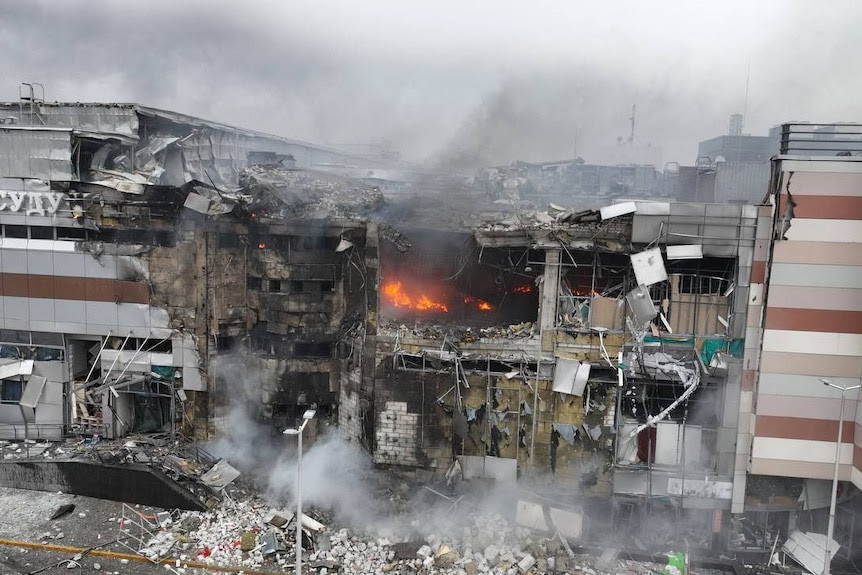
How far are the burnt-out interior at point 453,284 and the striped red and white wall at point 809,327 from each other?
747 centimetres

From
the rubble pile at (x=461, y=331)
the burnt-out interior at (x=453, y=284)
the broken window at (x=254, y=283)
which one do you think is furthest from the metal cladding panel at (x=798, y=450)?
the broken window at (x=254, y=283)

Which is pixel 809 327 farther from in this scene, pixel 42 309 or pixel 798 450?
pixel 42 309

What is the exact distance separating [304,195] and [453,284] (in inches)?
258

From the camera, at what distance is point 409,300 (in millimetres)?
22141

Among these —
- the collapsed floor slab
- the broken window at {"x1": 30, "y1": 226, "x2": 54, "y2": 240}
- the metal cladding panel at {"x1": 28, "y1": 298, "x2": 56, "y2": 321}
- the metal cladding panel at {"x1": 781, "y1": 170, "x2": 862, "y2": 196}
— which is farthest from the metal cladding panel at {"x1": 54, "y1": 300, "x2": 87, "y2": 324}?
the metal cladding panel at {"x1": 781, "y1": 170, "x2": 862, "y2": 196}

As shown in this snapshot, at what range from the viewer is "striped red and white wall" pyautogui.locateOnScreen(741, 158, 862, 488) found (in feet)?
57.1

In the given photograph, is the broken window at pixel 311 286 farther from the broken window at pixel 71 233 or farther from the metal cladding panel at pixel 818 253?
the metal cladding panel at pixel 818 253

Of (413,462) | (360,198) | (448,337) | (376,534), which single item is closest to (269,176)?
(360,198)

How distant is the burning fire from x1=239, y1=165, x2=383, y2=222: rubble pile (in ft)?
10.1

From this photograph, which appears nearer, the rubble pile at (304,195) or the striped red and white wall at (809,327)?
→ the striped red and white wall at (809,327)

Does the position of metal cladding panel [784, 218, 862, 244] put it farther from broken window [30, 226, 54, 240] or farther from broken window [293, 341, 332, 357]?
broken window [30, 226, 54, 240]

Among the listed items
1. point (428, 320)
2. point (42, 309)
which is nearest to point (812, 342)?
point (428, 320)

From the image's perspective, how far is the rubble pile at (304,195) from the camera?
21875 mm

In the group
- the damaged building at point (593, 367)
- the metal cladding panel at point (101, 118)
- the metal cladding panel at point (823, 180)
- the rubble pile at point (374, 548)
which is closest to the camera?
the metal cladding panel at point (823, 180)
